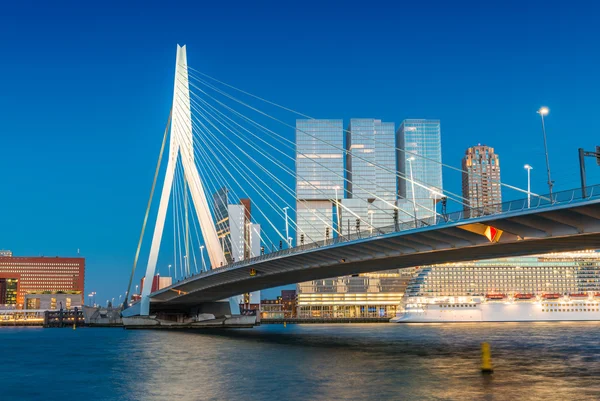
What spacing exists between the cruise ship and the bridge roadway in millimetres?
51957

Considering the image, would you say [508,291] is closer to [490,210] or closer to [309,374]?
[490,210]

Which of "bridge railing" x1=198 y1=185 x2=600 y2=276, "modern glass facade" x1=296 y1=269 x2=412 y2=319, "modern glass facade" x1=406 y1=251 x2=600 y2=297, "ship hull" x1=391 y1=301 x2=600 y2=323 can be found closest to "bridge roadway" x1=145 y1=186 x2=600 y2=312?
"bridge railing" x1=198 y1=185 x2=600 y2=276

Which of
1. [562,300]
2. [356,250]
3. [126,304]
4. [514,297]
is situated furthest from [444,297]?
[356,250]

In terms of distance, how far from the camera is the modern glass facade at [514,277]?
350 ft

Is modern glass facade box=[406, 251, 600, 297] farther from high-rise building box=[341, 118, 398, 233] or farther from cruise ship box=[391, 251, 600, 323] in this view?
high-rise building box=[341, 118, 398, 233]

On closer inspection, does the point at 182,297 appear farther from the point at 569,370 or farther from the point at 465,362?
the point at 569,370

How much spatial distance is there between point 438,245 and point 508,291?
252ft

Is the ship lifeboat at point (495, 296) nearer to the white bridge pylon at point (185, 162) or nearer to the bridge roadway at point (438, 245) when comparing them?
the bridge roadway at point (438, 245)

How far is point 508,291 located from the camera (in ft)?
350

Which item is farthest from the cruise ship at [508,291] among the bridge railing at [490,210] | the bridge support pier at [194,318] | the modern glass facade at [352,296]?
the bridge railing at [490,210]

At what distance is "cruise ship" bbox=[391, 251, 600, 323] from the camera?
10100 cm

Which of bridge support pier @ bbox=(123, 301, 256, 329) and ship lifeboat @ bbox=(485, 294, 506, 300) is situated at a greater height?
ship lifeboat @ bbox=(485, 294, 506, 300)

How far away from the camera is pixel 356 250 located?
39531 mm

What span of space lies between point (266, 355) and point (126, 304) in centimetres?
5118
